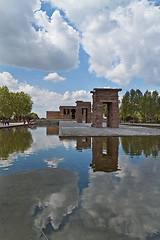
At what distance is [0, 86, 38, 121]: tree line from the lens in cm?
4429

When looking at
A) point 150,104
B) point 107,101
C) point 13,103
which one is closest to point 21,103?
point 13,103

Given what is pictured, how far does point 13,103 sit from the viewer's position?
52531 millimetres

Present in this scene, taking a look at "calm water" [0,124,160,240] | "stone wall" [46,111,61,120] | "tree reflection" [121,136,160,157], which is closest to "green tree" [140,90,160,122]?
"stone wall" [46,111,61,120]

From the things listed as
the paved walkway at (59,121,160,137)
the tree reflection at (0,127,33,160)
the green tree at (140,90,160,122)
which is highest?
the green tree at (140,90,160,122)

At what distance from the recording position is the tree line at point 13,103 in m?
44.3

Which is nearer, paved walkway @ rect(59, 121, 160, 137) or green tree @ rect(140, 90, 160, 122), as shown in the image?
paved walkway @ rect(59, 121, 160, 137)

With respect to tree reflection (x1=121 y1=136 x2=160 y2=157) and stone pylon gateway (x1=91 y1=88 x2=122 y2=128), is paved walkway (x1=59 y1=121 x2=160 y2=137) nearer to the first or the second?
stone pylon gateway (x1=91 y1=88 x2=122 y2=128)

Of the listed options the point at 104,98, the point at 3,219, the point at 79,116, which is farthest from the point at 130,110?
the point at 3,219

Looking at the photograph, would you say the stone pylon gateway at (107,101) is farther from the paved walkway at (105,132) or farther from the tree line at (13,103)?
the tree line at (13,103)

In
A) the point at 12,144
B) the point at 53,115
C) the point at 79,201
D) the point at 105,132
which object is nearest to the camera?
the point at 79,201

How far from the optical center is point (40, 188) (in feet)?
13.1

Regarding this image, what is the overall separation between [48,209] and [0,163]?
403 cm

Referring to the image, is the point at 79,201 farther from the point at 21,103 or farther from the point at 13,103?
the point at 21,103

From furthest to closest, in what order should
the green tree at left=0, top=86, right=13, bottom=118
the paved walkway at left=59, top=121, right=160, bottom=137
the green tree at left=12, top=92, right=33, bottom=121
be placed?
1. the green tree at left=12, top=92, right=33, bottom=121
2. the green tree at left=0, top=86, right=13, bottom=118
3. the paved walkway at left=59, top=121, right=160, bottom=137
